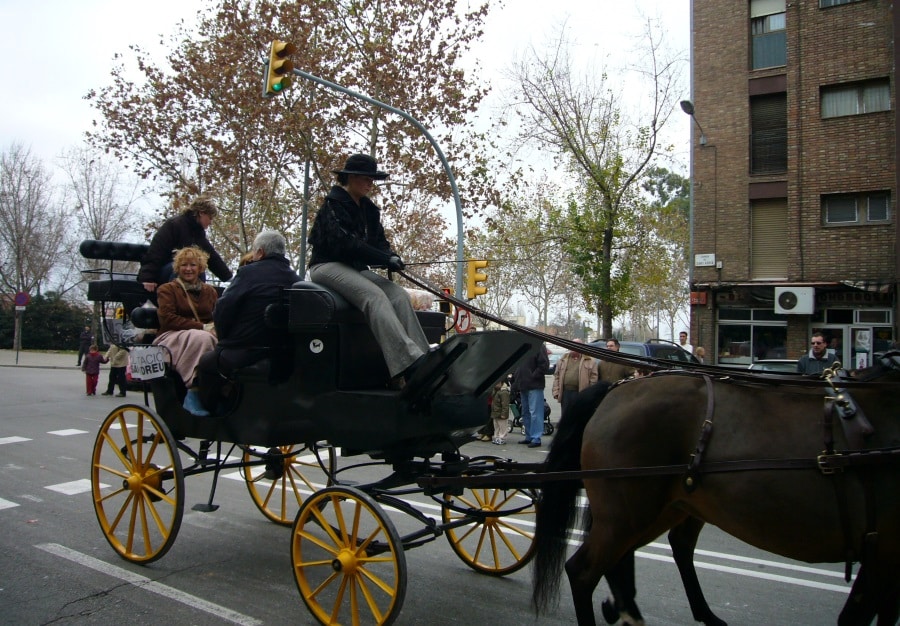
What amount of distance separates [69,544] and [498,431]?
7.48 m

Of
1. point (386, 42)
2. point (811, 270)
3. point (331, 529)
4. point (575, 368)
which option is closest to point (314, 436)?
point (331, 529)

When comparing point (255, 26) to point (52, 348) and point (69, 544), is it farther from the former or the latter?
point (52, 348)

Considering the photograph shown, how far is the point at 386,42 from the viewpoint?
19516 millimetres

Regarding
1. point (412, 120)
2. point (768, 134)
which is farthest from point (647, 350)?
point (768, 134)

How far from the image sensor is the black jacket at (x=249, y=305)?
473 cm

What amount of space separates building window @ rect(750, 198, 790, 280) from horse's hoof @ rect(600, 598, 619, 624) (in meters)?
18.3

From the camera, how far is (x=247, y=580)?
15.4ft

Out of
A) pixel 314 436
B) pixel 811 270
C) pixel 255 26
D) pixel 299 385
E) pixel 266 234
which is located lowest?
pixel 314 436

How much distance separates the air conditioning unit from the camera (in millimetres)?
19047

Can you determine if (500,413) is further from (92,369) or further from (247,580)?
(92,369)

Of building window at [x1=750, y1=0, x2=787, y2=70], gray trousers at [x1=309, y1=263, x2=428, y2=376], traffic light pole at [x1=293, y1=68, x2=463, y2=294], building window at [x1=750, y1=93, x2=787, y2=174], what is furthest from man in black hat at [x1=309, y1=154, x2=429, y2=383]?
building window at [x1=750, y1=0, x2=787, y2=70]

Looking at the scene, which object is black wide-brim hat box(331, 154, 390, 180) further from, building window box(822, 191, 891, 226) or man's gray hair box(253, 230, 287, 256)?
building window box(822, 191, 891, 226)

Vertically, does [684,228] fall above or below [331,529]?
above

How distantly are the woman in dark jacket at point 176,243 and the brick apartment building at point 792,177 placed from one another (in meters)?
16.4
